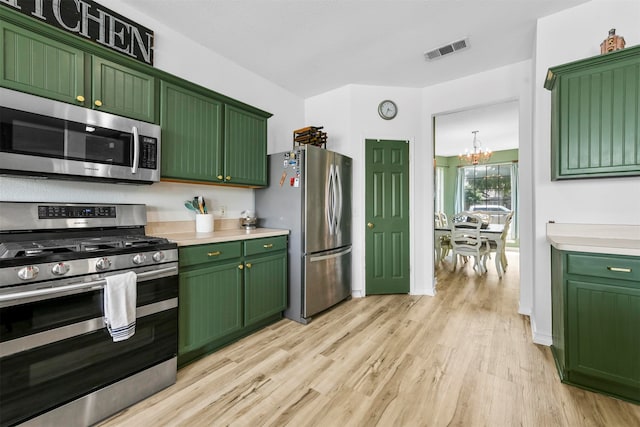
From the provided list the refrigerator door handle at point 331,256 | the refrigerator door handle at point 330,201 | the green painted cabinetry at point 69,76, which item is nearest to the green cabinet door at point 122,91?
the green painted cabinetry at point 69,76

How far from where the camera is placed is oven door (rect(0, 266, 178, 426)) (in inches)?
47.9

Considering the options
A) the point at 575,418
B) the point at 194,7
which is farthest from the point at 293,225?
the point at 575,418

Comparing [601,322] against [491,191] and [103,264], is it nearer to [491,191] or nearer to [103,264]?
[103,264]

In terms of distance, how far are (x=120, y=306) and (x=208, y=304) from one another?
2.23 feet

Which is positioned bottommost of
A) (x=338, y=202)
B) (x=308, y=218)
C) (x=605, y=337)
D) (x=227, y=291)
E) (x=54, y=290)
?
(x=605, y=337)

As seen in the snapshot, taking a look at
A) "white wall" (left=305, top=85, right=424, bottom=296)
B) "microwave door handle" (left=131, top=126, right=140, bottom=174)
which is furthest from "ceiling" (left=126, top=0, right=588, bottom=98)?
"microwave door handle" (left=131, top=126, right=140, bottom=174)

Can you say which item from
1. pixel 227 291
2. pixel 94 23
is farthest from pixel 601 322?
pixel 94 23

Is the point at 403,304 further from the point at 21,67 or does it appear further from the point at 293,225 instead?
the point at 21,67

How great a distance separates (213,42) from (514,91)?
3303 mm

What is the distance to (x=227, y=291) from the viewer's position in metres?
2.24

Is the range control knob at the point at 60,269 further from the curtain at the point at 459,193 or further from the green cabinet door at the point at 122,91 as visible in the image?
the curtain at the point at 459,193

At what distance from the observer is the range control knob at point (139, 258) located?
160cm

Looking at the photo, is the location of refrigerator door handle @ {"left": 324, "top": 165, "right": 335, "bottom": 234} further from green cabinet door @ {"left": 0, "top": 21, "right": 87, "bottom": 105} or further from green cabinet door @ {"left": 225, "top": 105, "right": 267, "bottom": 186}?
green cabinet door @ {"left": 0, "top": 21, "right": 87, "bottom": 105}

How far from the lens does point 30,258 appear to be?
4.09 ft
